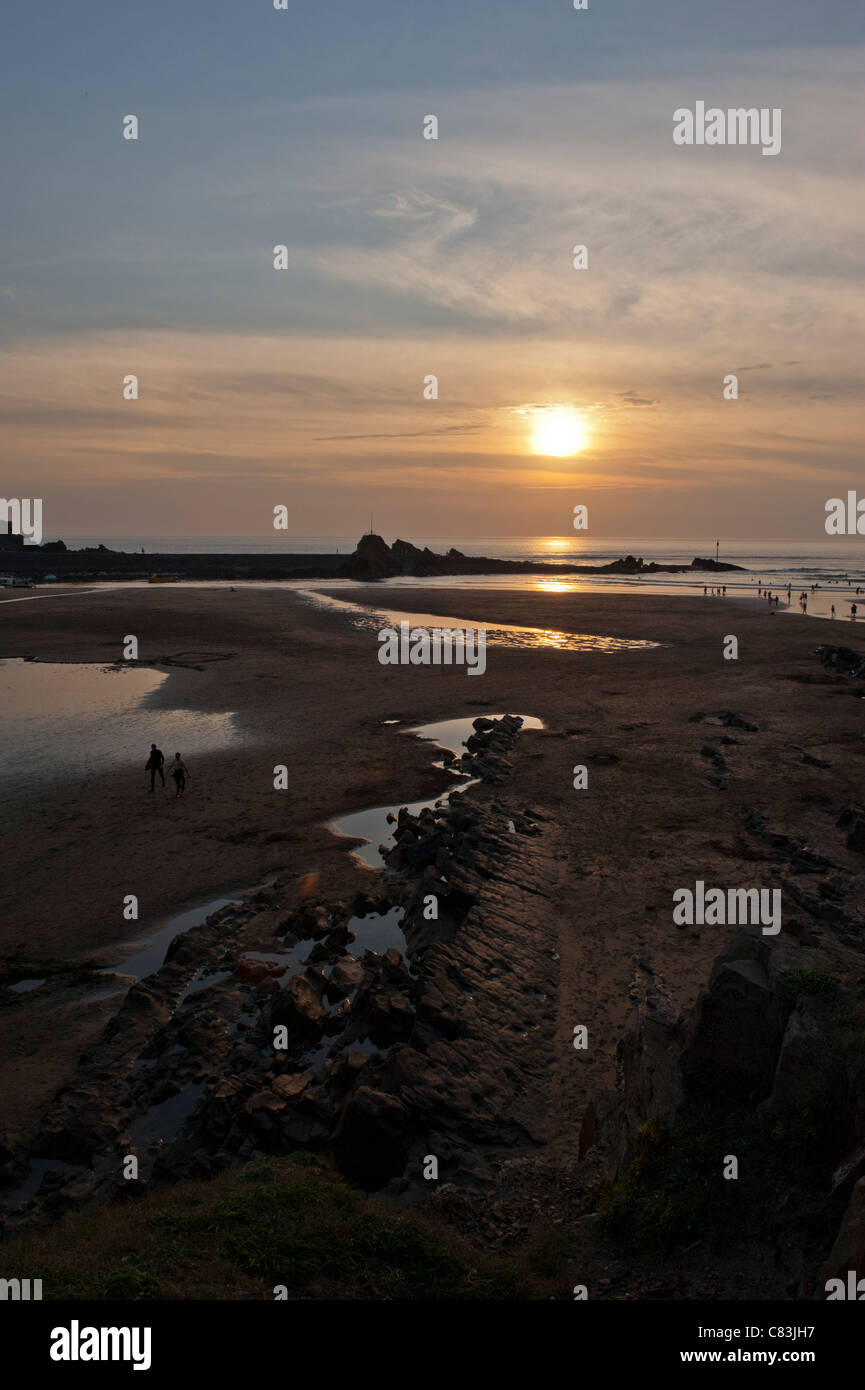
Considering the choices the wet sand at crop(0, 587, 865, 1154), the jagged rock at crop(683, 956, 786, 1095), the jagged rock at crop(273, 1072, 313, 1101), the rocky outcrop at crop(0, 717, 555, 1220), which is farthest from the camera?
the wet sand at crop(0, 587, 865, 1154)

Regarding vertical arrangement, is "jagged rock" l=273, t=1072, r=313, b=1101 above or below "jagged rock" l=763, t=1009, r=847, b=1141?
below

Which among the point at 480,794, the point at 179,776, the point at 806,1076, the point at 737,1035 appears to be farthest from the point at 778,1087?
the point at 179,776

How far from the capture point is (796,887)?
18047 mm

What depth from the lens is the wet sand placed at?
591 inches

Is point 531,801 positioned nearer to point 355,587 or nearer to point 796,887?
point 796,887

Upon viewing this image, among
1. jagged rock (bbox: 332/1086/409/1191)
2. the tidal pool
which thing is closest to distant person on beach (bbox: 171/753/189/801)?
the tidal pool

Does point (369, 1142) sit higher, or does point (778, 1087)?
point (778, 1087)

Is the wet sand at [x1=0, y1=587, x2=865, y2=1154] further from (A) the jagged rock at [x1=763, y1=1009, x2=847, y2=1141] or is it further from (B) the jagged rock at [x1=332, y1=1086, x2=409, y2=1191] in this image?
(A) the jagged rock at [x1=763, y1=1009, x2=847, y2=1141]

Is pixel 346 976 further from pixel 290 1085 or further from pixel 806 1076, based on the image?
pixel 806 1076

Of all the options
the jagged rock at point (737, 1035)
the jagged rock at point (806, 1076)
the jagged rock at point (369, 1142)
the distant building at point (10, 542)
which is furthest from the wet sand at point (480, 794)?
the distant building at point (10, 542)

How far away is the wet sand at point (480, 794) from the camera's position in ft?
49.2

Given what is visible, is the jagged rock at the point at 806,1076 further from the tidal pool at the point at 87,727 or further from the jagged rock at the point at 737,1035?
the tidal pool at the point at 87,727

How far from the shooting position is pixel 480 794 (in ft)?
82.3
